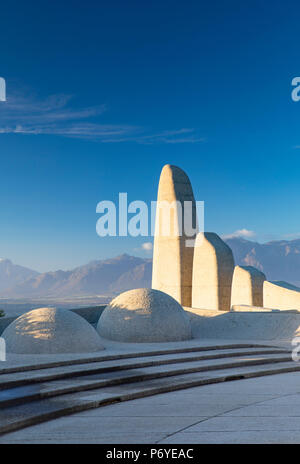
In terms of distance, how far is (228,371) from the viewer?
1150cm

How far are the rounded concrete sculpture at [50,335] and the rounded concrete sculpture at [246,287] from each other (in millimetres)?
13426

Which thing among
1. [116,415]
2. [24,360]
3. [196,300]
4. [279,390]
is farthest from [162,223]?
[116,415]

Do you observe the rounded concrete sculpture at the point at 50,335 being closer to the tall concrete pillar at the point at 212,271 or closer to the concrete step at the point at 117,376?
the concrete step at the point at 117,376

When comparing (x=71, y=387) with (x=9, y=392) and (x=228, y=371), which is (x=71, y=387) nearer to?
(x=9, y=392)

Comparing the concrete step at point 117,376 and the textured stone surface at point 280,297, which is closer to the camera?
the concrete step at point 117,376

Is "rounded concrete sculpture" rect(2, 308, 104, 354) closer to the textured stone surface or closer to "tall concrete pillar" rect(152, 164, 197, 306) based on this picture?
the textured stone surface

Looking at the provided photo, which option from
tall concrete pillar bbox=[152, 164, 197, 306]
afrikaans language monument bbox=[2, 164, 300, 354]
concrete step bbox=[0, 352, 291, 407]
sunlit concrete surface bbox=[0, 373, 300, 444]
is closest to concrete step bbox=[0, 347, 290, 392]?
concrete step bbox=[0, 352, 291, 407]

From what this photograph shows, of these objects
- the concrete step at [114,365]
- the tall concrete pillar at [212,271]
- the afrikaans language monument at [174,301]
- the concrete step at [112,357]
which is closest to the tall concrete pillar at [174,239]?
the afrikaans language monument at [174,301]

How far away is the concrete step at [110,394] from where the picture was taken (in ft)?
23.4

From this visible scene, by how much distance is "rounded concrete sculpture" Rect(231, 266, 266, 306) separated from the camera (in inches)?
1054

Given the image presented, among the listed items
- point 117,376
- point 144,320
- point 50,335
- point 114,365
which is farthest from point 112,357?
point 144,320

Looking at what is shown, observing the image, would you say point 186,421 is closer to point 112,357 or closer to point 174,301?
point 112,357

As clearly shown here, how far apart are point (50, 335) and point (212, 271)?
14.6 metres

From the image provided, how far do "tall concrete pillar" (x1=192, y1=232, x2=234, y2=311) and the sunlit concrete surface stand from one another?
18323mm
